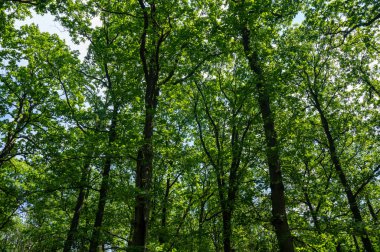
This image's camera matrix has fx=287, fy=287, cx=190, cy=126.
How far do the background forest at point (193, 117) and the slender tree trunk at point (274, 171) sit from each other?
0.16ft

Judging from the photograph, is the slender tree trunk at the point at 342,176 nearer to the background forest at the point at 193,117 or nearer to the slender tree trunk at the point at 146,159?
the background forest at the point at 193,117

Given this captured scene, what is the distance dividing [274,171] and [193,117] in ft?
25.0

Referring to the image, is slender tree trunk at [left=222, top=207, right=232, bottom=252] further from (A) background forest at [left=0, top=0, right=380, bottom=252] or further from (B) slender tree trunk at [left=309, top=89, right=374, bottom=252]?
(B) slender tree trunk at [left=309, top=89, right=374, bottom=252]

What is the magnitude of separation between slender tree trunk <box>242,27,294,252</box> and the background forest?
0.16 ft

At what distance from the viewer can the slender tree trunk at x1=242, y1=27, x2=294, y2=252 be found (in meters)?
9.31

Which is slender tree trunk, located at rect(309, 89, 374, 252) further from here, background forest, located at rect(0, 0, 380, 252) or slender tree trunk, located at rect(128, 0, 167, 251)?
slender tree trunk, located at rect(128, 0, 167, 251)

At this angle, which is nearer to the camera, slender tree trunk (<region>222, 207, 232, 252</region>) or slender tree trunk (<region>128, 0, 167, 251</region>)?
slender tree trunk (<region>128, 0, 167, 251</region>)

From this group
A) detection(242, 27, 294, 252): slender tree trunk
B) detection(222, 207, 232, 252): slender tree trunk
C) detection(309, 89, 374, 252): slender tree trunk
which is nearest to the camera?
detection(242, 27, 294, 252): slender tree trunk

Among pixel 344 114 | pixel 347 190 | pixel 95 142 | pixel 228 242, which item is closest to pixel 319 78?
pixel 344 114

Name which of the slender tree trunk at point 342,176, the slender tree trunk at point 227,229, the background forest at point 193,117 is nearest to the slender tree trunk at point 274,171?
Answer: the background forest at point 193,117

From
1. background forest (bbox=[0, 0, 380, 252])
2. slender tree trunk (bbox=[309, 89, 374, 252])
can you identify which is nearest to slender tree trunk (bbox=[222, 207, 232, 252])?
background forest (bbox=[0, 0, 380, 252])

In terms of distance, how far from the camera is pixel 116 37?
→ 17312 millimetres

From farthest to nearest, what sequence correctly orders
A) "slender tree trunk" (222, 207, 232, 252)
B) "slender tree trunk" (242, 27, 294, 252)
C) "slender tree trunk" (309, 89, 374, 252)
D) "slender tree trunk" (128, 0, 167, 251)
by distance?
"slender tree trunk" (309, 89, 374, 252) < "slender tree trunk" (222, 207, 232, 252) < "slender tree trunk" (242, 27, 294, 252) < "slender tree trunk" (128, 0, 167, 251)

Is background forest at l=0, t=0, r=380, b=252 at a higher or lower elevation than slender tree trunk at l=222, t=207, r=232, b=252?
higher
